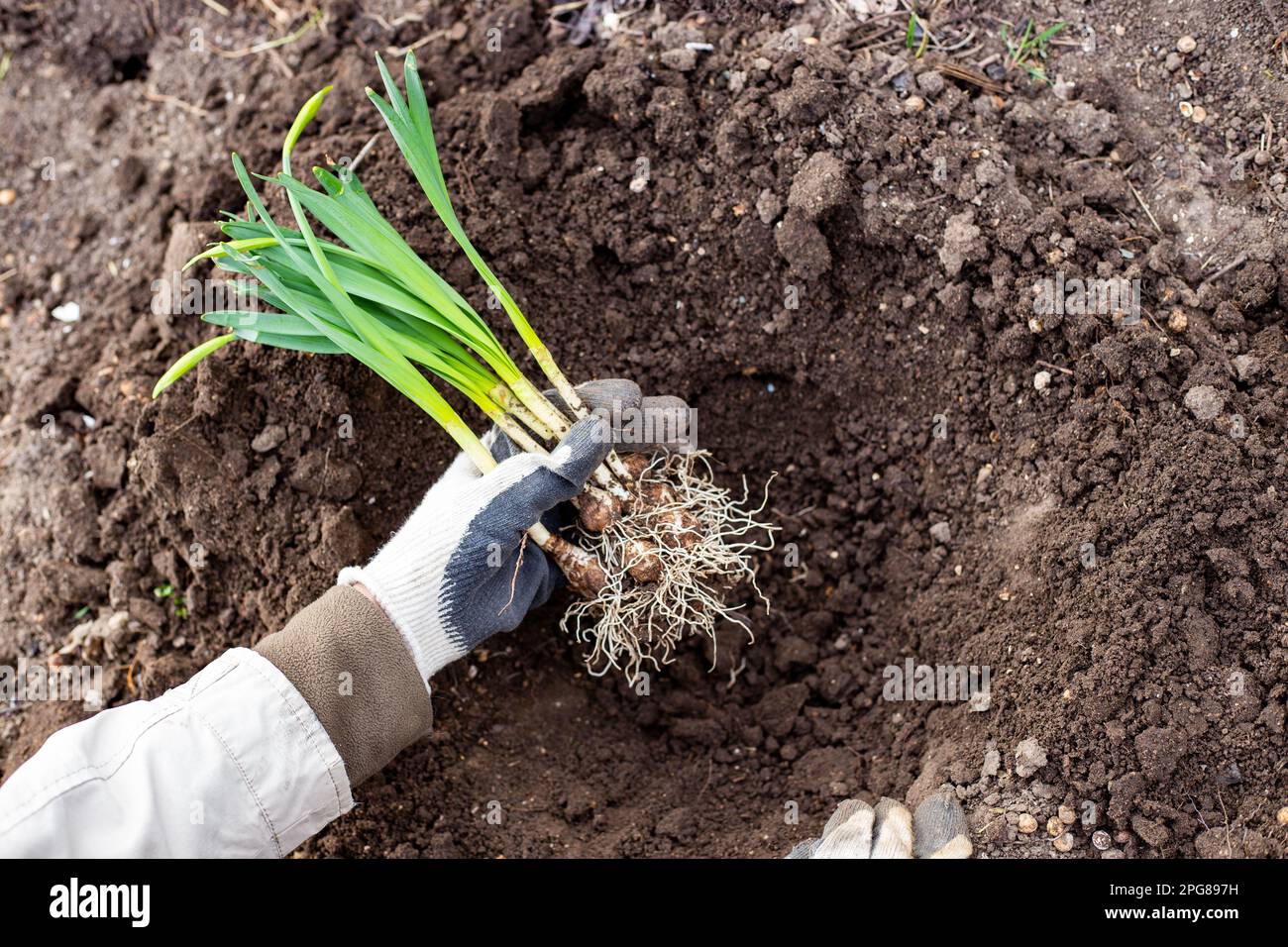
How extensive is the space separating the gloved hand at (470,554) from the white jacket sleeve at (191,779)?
0.76 feet

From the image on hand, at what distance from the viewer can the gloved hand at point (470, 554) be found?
5.66ft

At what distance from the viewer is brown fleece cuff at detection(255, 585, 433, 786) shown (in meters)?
1.64

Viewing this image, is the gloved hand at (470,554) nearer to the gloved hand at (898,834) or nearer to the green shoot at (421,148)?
the green shoot at (421,148)

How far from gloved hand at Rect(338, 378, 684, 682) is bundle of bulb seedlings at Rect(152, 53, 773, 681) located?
0.08 meters

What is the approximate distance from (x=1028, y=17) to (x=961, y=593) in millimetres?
1186

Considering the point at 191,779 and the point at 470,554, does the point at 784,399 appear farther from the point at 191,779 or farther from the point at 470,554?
the point at 191,779

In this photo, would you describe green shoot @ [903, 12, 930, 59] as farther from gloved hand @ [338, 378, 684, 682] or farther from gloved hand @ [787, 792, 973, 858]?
gloved hand @ [787, 792, 973, 858]

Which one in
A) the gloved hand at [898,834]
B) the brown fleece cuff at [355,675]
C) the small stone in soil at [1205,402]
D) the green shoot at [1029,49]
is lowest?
the gloved hand at [898,834]

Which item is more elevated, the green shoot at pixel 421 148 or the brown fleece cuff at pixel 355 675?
the green shoot at pixel 421 148

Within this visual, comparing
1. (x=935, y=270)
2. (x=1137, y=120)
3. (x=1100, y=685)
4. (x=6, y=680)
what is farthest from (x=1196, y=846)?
(x=6, y=680)

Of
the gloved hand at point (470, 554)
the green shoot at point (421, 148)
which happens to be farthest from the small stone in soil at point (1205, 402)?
the green shoot at point (421, 148)

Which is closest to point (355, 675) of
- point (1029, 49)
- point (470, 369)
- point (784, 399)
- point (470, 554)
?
point (470, 554)

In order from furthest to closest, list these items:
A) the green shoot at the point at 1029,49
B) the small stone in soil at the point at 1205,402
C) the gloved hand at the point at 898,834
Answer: the green shoot at the point at 1029,49 → the small stone in soil at the point at 1205,402 → the gloved hand at the point at 898,834

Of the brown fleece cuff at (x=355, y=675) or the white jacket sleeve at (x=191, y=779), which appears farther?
the brown fleece cuff at (x=355, y=675)
